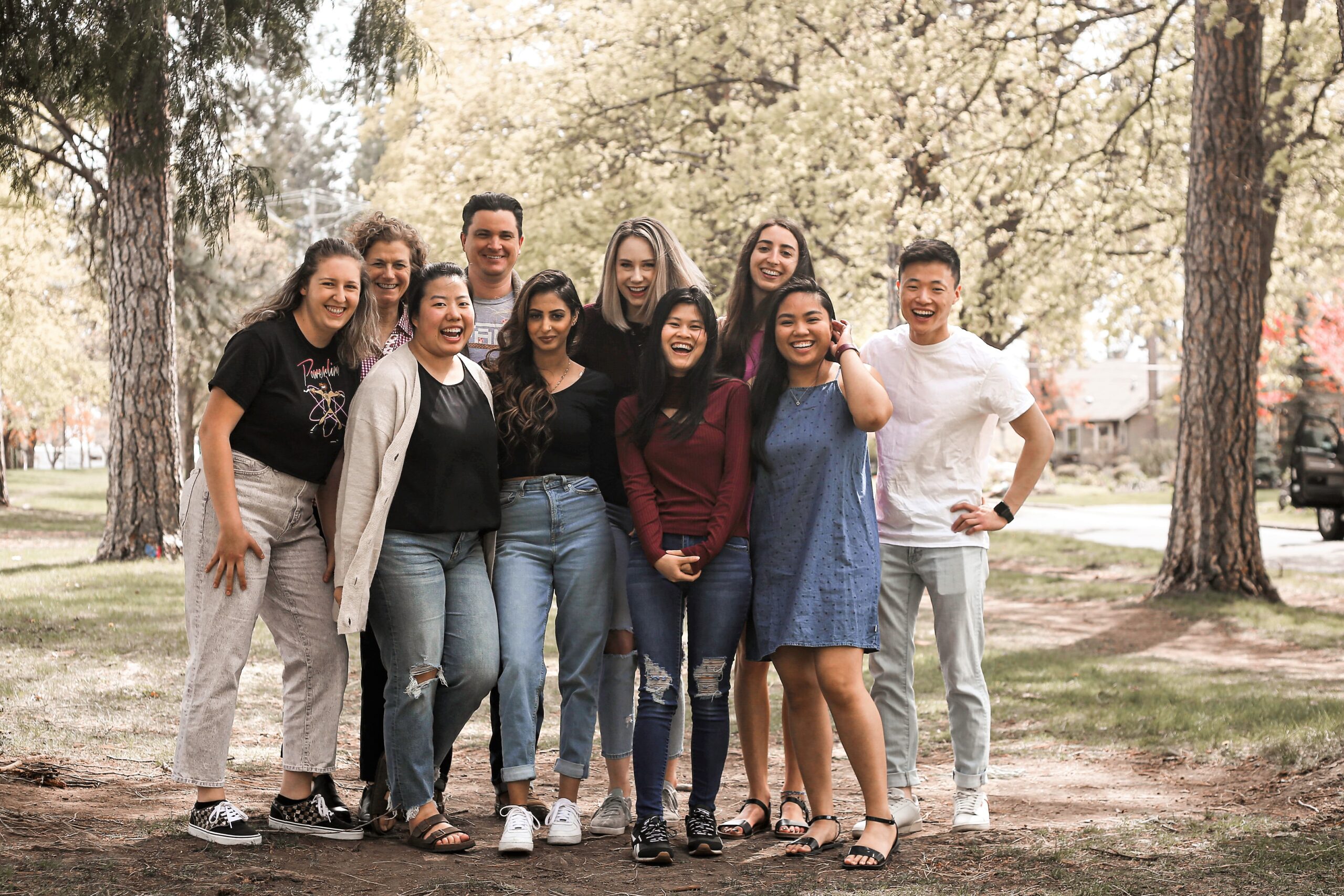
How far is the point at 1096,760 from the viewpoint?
238 inches

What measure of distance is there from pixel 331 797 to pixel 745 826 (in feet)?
4.97

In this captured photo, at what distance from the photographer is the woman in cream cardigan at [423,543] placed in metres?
4.05

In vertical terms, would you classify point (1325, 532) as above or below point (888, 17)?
below

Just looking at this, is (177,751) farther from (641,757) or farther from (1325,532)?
(1325,532)

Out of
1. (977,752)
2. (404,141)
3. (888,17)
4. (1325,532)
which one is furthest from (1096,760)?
(404,141)

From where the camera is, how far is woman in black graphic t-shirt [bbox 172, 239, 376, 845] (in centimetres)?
402

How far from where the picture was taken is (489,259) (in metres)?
4.67

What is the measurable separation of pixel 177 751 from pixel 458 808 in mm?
1252

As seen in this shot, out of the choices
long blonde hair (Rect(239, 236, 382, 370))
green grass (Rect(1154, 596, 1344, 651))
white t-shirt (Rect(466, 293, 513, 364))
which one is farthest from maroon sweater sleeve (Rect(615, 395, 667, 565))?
green grass (Rect(1154, 596, 1344, 651))

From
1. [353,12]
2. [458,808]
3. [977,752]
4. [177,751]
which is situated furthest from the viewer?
[353,12]

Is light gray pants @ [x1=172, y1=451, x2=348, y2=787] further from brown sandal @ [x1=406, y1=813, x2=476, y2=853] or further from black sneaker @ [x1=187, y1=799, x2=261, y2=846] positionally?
brown sandal @ [x1=406, y1=813, x2=476, y2=853]

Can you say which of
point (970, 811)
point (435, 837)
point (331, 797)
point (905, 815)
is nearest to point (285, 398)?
point (331, 797)

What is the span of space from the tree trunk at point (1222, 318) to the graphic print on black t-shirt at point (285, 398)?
9.16 metres

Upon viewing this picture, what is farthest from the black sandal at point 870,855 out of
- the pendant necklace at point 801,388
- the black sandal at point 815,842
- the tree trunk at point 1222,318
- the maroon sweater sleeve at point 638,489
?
the tree trunk at point 1222,318
